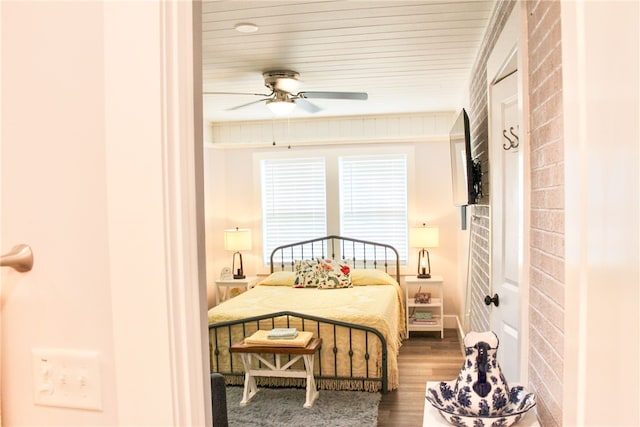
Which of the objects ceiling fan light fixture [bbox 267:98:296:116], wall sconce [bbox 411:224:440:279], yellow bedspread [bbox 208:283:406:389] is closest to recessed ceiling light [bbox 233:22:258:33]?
ceiling fan light fixture [bbox 267:98:296:116]

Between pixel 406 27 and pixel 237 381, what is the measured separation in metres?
2.87

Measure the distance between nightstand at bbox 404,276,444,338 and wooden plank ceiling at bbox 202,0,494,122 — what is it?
192cm

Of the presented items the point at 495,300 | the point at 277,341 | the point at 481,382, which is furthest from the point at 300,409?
the point at 481,382

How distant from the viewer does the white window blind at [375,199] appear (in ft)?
18.9

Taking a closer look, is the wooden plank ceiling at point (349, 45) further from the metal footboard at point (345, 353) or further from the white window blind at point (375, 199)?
the metal footboard at point (345, 353)

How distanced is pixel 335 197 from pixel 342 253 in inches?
26.1

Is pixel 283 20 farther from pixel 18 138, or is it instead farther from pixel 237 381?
pixel 237 381

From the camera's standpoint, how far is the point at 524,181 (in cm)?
176

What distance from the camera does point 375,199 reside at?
582 cm

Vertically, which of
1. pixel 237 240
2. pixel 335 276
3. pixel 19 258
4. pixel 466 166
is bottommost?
pixel 335 276

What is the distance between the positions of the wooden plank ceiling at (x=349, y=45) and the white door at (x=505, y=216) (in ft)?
1.81

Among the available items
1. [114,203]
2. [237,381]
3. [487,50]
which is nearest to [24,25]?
[114,203]

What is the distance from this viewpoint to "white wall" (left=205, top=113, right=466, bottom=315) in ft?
18.6

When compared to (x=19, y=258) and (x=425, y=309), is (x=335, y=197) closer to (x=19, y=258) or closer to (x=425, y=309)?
(x=425, y=309)
